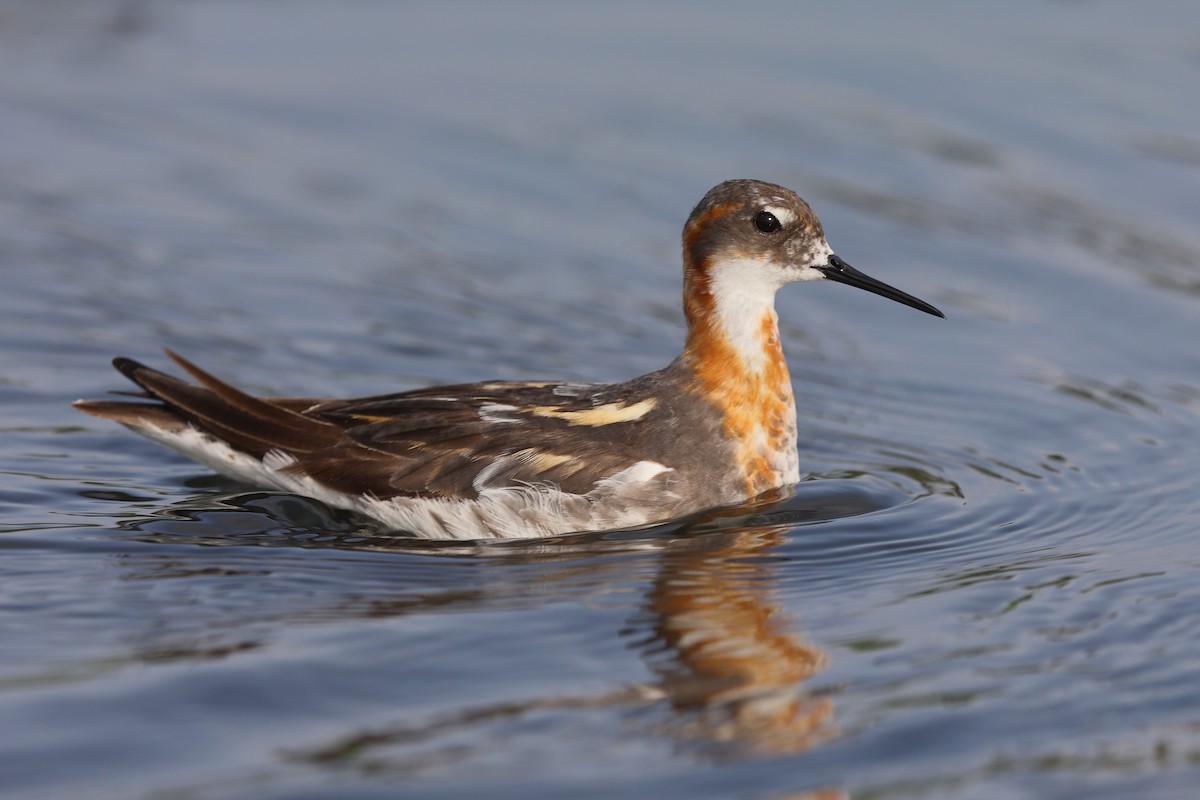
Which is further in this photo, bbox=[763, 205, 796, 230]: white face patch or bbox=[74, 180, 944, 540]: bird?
bbox=[763, 205, 796, 230]: white face patch

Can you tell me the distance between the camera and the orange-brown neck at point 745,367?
30.1ft

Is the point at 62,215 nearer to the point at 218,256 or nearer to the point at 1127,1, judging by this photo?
the point at 218,256

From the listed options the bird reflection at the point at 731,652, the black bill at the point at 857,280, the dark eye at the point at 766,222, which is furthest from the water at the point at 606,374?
the dark eye at the point at 766,222

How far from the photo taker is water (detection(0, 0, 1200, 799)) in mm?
6469

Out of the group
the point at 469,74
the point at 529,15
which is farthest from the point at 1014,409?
the point at 529,15

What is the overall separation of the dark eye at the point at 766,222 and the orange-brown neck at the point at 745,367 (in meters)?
0.21

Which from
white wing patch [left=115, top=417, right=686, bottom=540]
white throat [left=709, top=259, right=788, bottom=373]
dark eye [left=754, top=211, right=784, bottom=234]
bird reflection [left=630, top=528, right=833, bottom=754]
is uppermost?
dark eye [left=754, top=211, right=784, bottom=234]

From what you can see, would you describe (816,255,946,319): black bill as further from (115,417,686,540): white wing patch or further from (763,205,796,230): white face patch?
(115,417,686,540): white wing patch

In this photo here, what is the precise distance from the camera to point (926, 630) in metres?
7.42

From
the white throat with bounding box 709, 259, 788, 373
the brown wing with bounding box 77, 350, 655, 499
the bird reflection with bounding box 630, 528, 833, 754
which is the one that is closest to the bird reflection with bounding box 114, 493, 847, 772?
the bird reflection with bounding box 630, 528, 833, 754

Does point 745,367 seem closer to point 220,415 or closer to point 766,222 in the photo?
point 766,222

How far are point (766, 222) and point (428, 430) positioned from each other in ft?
6.67

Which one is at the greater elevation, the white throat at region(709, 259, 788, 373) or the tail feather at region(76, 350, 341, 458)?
the white throat at region(709, 259, 788, 373)

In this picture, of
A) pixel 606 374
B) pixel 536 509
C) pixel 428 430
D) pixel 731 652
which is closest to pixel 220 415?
pixel 428 430
